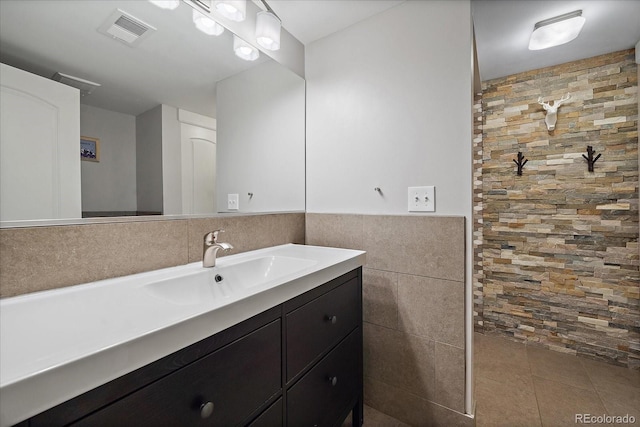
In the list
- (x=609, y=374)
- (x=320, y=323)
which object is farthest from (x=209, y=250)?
(x=609, y=374)

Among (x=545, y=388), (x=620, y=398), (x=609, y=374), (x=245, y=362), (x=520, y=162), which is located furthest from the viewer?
(x=520, y=162)

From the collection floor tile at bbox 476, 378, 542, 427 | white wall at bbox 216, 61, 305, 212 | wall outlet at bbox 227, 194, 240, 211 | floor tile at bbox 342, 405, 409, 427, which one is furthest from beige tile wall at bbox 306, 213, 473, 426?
wall outlet at bbox 227, 194, 240, 211

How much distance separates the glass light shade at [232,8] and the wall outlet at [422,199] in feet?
4.01

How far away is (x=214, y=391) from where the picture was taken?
0.71 m

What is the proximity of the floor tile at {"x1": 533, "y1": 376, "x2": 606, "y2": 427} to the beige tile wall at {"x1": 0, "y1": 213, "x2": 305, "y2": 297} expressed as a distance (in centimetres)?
198

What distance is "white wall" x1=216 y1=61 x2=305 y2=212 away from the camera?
148 cm

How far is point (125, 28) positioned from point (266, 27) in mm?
704

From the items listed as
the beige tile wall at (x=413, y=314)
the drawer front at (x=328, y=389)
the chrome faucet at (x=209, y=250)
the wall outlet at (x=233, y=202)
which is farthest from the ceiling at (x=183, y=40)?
the drawer front at (x=328, y=389)

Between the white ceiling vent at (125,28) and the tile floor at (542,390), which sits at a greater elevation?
the white ceiling vent at (125,28)

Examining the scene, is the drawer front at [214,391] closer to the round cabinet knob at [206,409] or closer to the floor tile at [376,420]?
the round cabinet knob at [206,409]

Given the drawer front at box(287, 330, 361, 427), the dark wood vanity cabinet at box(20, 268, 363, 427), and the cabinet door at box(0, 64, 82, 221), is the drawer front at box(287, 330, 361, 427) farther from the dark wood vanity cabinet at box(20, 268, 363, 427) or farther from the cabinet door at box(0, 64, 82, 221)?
the cabinet door at box(0, 64, 82, 221)

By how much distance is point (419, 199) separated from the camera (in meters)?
1.47

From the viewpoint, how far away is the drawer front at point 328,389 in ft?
3.24

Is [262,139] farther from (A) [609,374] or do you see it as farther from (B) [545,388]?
(A) [609,374]
